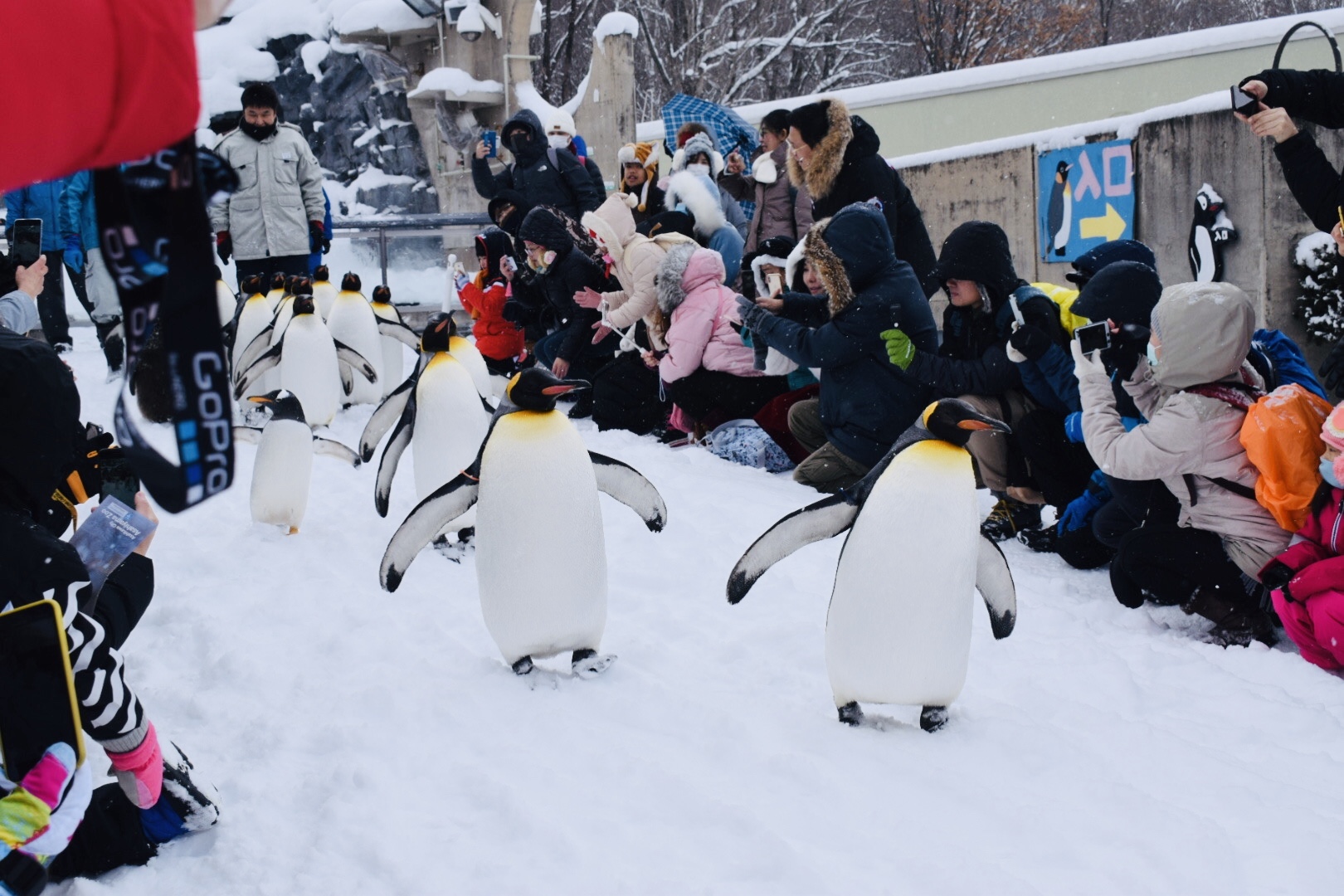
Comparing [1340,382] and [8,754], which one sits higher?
[1340,382]

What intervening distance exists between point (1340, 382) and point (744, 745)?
1845 mm

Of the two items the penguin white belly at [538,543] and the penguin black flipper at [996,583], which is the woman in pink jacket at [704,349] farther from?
the penguin black flipper at [996,583]

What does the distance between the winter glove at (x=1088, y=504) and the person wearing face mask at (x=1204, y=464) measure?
1.89 feet

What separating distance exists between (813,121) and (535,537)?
122 inches

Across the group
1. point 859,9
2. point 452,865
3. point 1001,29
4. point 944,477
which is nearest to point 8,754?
point 452,865

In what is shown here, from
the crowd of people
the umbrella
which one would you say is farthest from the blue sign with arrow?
the umbrella

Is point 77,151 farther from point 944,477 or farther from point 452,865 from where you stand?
point 944,477

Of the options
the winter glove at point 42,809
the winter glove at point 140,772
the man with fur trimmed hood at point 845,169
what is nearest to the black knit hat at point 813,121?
the man with fur trimmed hood at point 845,169

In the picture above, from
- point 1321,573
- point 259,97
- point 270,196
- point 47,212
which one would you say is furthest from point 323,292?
point 1321,573

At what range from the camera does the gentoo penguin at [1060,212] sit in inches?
238

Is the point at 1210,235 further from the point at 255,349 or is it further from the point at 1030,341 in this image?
the point at 255,349

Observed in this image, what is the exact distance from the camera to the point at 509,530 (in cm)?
292

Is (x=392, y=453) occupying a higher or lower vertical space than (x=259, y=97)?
lower

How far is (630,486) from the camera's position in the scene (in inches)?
126
